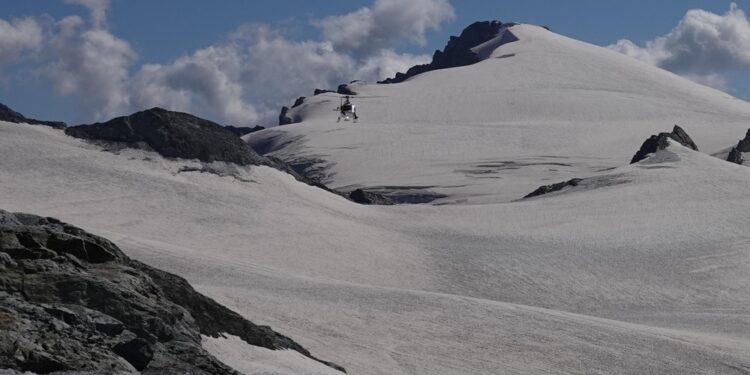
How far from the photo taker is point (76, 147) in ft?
188

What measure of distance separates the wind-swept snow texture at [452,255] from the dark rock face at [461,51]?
88.1m

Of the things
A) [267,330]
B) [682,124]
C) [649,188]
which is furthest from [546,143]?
[267,330]

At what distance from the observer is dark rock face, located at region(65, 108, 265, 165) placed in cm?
5866

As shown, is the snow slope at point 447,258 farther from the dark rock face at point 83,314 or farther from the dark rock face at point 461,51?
the dark rock face at point 461,51

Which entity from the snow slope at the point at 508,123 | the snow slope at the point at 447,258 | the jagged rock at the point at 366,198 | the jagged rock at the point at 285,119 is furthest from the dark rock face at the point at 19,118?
the jagged rock at the point at 285,119

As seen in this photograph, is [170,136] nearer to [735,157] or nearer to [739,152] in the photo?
[735,157]

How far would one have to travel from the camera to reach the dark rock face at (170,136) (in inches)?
2309

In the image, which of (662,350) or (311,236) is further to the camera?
(311,236)

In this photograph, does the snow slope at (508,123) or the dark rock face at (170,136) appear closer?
the dark rock face at (170,136)

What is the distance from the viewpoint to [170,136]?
5944cm

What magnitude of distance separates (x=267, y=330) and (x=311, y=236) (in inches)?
931

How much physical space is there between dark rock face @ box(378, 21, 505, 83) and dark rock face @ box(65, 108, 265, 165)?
12069 centimetres

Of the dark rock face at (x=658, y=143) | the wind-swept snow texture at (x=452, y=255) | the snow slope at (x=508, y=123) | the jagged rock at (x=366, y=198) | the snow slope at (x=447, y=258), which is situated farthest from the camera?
the snow slope at (x=508, y=123)

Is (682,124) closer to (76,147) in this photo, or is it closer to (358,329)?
(76,147)
